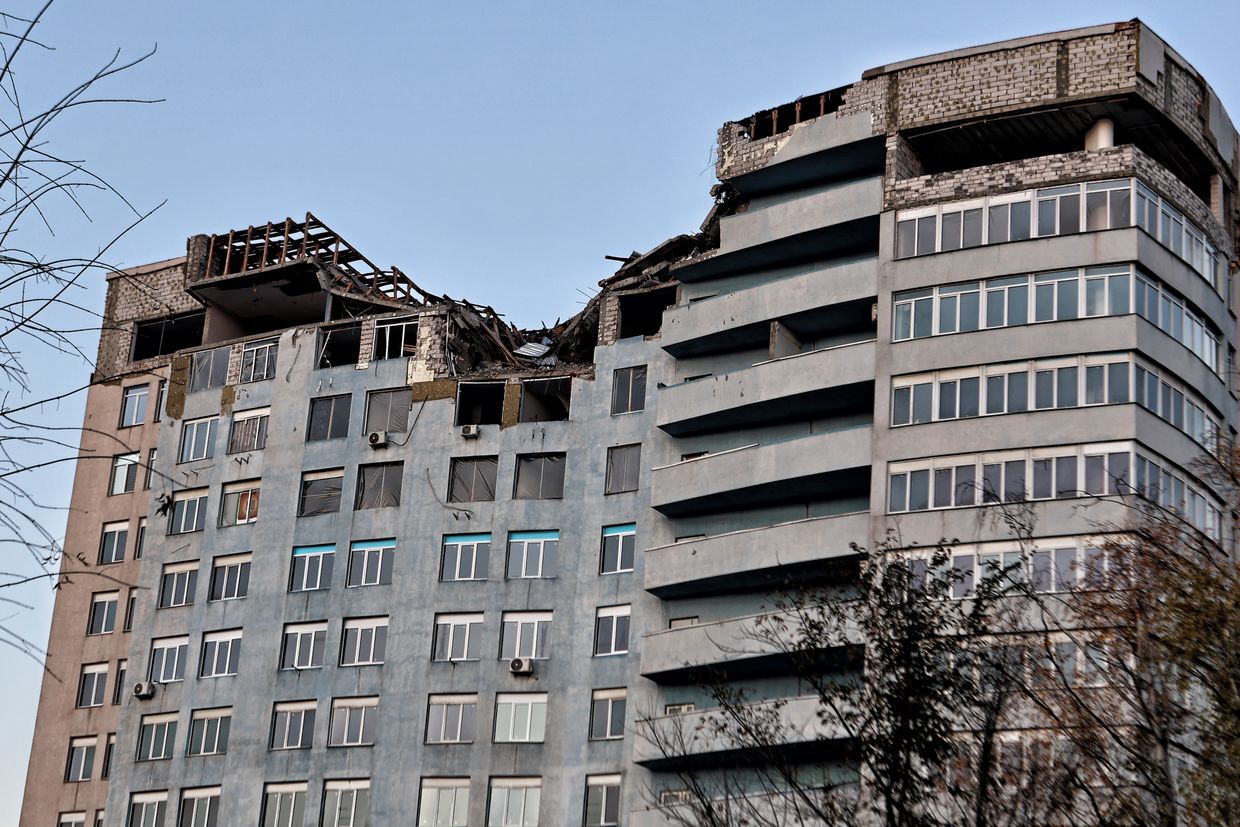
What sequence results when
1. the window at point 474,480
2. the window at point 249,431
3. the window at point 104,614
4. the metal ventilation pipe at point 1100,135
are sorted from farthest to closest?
the window at point 104,614
the window at point 249,431
the window at point 474,480
the metal ventilation pipe at point 1100,135

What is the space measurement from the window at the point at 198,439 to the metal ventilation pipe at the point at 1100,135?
1203 inches

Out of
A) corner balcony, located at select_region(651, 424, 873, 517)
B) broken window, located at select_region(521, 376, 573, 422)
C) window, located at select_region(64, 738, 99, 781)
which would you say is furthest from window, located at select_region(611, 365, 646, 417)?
window, located at select_region(64, 738, 99, 781)

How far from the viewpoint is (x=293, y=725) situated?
183 feet

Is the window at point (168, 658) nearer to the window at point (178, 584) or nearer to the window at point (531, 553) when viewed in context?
the window at point (178, 584)

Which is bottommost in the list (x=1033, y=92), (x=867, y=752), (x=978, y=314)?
(x=867, y=752)

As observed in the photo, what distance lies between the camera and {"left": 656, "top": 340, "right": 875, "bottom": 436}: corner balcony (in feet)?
162

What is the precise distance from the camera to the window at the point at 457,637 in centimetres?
5462

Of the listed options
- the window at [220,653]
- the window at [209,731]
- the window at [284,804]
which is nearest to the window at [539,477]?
the window at [220,653]

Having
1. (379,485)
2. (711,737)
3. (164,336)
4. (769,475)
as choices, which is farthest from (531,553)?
(164,336)

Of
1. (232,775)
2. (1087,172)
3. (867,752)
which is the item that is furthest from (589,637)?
(867,752)

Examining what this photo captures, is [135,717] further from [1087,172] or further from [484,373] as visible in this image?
[1087,172]

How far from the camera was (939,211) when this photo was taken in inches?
1944

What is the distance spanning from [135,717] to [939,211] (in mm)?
30710

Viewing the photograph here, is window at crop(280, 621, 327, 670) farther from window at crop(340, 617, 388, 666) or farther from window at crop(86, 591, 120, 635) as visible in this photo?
window at crop(86, 591, 120, 635)
